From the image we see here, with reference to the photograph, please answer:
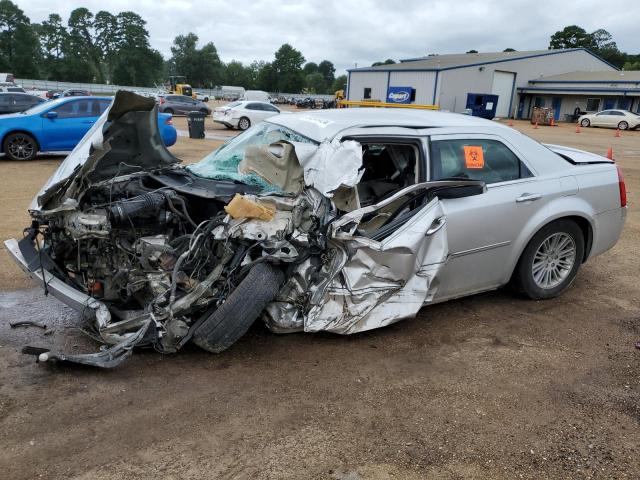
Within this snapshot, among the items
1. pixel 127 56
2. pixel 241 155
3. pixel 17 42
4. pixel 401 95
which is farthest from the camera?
pixel 127 56

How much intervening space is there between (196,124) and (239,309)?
16444 mm

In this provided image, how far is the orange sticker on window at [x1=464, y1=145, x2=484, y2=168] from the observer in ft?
14.0

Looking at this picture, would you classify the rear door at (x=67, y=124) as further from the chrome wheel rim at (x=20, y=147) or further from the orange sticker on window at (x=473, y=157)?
the orange sticker on window at (x=473, y=157)

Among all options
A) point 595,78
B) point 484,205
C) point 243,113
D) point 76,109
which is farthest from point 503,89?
point 484,205

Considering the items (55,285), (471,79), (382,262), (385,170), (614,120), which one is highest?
(471,79)

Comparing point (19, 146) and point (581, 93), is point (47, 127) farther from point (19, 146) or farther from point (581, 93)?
point (581, 93)

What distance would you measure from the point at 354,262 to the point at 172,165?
2.25 m

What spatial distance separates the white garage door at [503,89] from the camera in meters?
45.0

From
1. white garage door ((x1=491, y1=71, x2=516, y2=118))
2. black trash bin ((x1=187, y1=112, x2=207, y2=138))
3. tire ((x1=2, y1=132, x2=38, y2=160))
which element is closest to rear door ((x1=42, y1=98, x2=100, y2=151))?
tire ((x1=2, y1=132, x2=38, y2=160))

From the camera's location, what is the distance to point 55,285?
3.60 meters

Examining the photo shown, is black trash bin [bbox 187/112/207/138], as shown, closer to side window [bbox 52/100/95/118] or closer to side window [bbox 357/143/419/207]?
side window [bbox 52/100/95/118]

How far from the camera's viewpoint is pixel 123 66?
101125 mm

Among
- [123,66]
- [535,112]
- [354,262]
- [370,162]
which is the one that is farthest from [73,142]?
[123,66]

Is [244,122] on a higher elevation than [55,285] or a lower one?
higher
